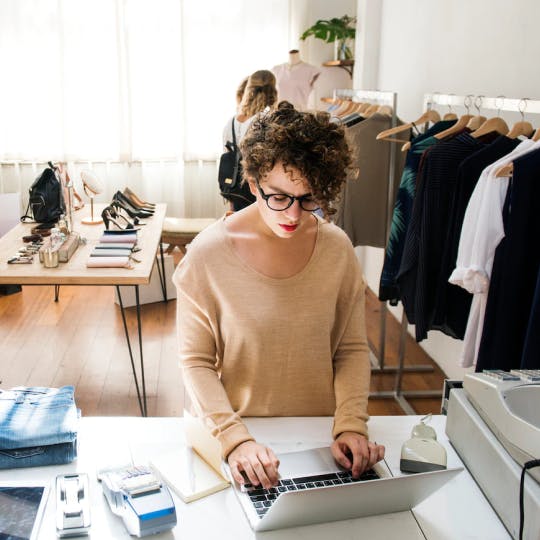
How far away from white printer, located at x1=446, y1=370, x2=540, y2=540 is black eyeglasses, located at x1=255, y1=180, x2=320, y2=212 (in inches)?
18.7

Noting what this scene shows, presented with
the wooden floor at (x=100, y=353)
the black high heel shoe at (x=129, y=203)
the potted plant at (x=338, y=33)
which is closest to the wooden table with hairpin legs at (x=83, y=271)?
the wooden floor at (x=100, y=353)

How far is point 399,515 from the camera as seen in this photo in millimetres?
1201

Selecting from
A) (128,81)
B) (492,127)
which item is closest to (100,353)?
(492,127)

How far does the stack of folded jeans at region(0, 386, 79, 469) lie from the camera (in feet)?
4.26

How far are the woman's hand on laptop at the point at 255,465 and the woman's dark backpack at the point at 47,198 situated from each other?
2.62m

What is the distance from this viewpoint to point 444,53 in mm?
3523

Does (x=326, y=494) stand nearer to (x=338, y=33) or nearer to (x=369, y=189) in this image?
(x=369, y=189)

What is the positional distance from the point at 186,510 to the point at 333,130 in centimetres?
79

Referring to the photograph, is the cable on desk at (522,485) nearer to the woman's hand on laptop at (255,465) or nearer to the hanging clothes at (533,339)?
the woman's hand on laptop at (255,465)

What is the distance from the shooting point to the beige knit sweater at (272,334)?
4.78ft

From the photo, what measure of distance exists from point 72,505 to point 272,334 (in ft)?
1.77

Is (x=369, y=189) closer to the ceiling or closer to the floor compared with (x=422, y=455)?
closer to the ceiling

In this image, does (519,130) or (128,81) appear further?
→ (128,81)

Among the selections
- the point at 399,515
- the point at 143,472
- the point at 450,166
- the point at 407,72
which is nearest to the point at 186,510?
the point at 143,472
